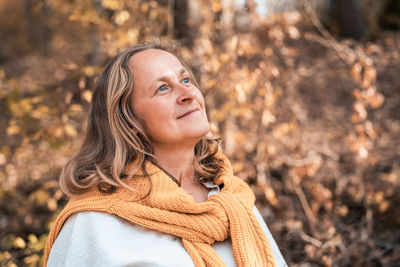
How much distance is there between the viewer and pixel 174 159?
71.4 inches

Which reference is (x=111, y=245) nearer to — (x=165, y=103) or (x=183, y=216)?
(x=183, y=216)

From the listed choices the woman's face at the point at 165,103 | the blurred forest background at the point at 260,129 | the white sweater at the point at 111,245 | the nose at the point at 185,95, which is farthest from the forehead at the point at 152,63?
the blurred forest background at the point at 260,129

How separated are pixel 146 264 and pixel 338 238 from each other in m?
1.97

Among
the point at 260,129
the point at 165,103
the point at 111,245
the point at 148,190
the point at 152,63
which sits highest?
the point at 152,63

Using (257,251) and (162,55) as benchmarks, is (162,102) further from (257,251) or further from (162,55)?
(257,251)

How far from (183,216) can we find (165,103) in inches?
19.4

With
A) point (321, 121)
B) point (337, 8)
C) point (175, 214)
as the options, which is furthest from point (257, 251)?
point (337, 8)

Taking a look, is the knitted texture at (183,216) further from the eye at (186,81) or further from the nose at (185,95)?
the eye at (186,81)

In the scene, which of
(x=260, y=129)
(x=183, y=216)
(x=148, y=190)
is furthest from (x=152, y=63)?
(x=260, y=129)

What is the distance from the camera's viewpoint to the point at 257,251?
5.68ft

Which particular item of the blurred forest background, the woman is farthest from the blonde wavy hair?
the blurred forest background

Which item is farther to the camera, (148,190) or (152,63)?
(152,63)

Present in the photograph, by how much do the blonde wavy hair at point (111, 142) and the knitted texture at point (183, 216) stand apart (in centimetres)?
5

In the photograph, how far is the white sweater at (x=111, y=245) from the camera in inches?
57.5
